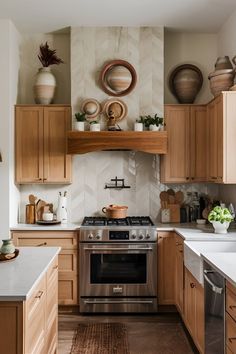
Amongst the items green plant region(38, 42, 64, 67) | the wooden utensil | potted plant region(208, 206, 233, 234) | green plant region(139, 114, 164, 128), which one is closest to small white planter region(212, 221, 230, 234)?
potted plant region(208, 206, 233, 234)

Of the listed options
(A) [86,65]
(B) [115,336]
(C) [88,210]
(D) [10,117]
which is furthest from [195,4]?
(B) [115,336]

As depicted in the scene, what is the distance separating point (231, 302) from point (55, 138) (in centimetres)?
285

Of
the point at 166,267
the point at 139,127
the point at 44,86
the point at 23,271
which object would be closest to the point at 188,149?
the point at 139,127

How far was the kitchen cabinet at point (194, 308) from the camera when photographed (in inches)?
112

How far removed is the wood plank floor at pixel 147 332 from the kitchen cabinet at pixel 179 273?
19cm

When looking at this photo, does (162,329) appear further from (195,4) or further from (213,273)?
(195,4)

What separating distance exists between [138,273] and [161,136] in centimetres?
148

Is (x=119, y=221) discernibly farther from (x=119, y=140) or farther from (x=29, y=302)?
(x=29, y=302)

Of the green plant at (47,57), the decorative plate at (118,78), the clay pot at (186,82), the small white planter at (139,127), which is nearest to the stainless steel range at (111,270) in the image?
the small white planter at (139,127)

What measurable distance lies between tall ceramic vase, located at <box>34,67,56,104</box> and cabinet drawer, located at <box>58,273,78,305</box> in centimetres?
199

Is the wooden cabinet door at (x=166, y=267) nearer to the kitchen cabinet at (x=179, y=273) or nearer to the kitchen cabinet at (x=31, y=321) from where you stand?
the kitchen cabinet at (x=179, y=273)

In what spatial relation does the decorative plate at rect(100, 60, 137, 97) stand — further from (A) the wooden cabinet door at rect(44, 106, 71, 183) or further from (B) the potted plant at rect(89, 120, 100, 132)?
(A) the wooden cabinet door at rect(44, 106, 71, 183)

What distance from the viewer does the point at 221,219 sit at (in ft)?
12.2

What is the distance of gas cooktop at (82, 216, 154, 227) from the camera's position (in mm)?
4139
